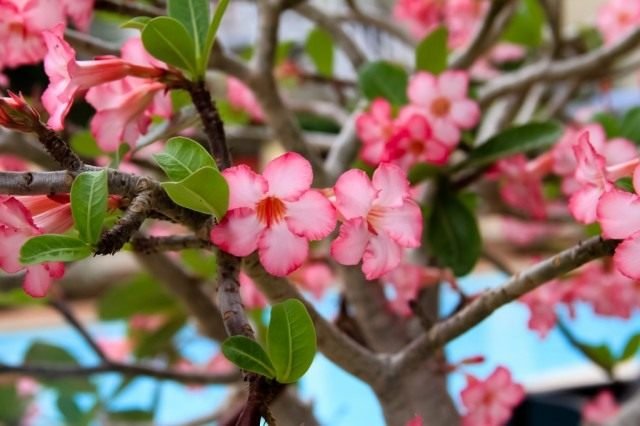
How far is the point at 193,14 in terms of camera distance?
16.5 inches

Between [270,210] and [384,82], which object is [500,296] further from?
[384,82]

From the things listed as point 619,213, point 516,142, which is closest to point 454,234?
point 516,142

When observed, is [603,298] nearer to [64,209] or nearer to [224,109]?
[224,109]

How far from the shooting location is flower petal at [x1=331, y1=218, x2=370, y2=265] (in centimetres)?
33

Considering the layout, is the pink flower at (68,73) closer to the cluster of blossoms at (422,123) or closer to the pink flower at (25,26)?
the pink flower at (25,26)

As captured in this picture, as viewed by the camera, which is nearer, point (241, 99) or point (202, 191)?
point (202, 191)

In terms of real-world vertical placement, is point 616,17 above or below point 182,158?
below

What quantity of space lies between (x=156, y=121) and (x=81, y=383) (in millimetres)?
589

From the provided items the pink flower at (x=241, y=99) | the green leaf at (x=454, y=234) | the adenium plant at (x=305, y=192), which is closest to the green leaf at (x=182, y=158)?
the adenium plant at (x=305, y=192)

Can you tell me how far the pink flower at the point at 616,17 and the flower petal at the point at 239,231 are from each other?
2.83 feet

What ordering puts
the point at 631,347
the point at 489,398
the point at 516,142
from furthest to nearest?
the point at 631,347 < the point at 516,142 < the point at 489,398

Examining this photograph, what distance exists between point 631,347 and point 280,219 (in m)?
0.66

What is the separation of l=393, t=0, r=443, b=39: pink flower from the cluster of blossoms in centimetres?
59

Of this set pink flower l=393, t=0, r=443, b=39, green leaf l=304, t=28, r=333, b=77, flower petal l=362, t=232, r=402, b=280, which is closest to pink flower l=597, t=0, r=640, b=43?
pink flower l=393, t=0, r=443, b=39
